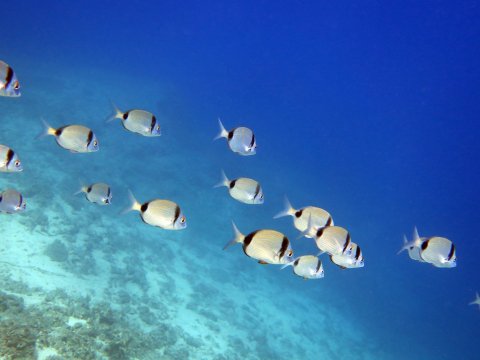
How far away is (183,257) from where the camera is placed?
19.3 metres

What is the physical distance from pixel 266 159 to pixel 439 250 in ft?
139

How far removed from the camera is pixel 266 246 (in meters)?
3.67

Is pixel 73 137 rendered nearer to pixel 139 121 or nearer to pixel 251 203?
pixel 139 121

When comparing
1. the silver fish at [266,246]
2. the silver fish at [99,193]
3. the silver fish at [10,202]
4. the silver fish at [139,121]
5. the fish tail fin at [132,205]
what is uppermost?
the silver fish at [139,121]

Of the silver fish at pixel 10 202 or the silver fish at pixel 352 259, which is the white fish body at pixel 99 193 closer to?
the silver fish at pixel 10 202

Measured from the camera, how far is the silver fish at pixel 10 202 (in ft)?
17.4

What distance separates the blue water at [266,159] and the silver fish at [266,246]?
8.74 meters

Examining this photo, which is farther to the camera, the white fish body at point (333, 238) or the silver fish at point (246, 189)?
the silver fish at point (246, 189)

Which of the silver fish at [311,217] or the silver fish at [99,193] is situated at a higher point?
the silver fish at [311,217]

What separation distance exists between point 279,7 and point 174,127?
488 ft

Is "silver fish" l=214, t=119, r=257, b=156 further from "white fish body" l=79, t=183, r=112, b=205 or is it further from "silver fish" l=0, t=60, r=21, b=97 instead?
"silver fish" l=0, t=60, r=21, b=97

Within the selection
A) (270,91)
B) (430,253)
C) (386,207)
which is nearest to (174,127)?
(430,253)

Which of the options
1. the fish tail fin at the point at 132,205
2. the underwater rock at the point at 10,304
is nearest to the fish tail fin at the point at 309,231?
the fish tail fin at the point at 132,205

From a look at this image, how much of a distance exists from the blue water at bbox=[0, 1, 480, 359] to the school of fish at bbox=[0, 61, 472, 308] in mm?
8013
